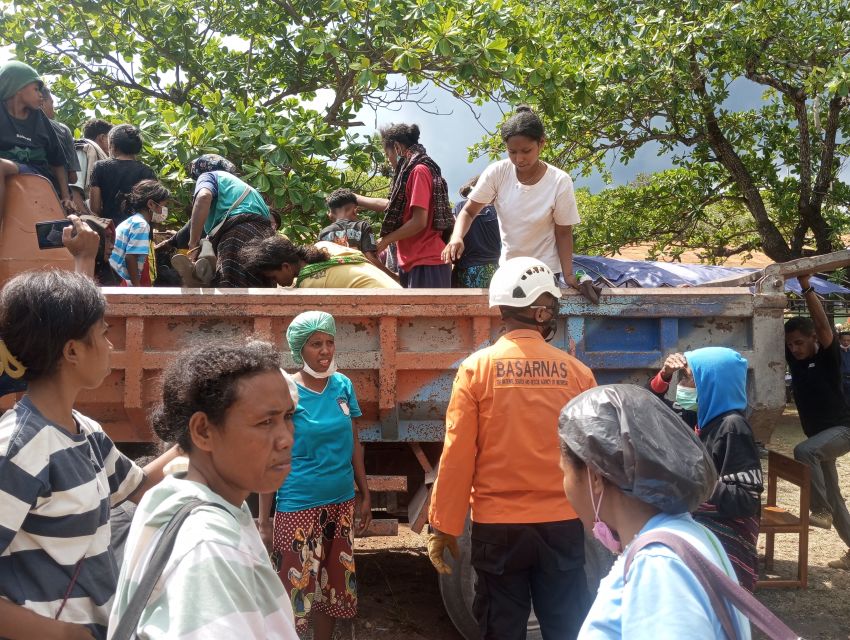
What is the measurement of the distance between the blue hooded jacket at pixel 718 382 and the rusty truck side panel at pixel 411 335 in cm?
61

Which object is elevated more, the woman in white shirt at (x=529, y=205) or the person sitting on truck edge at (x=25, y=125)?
the person sitting on truck edge at (x=25, y=125)

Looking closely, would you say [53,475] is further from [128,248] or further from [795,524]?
[795,524]

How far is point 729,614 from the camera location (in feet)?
4.37

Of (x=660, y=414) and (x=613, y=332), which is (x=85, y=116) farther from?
(x=660, y=414)

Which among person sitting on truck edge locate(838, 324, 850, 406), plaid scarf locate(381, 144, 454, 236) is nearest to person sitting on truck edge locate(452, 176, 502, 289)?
plaid scarf locate(381, 144, 454, 236)

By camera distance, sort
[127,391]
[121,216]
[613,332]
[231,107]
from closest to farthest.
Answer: [127,391]
[613,332]
[121,216]
[231,107]

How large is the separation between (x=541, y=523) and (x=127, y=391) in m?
2.07

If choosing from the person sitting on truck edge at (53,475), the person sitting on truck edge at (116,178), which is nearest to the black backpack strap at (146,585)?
the person sitting on truck edge at (53,475)

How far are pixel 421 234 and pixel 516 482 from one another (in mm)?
2273

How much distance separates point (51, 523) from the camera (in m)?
1.67

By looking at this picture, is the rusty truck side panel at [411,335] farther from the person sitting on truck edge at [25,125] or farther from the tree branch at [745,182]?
the tree branch at [745,182]

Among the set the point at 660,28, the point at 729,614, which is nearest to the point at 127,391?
the point at 729,614

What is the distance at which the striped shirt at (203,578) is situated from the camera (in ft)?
3.95

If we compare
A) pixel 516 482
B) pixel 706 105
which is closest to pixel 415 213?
pixel 516 482
